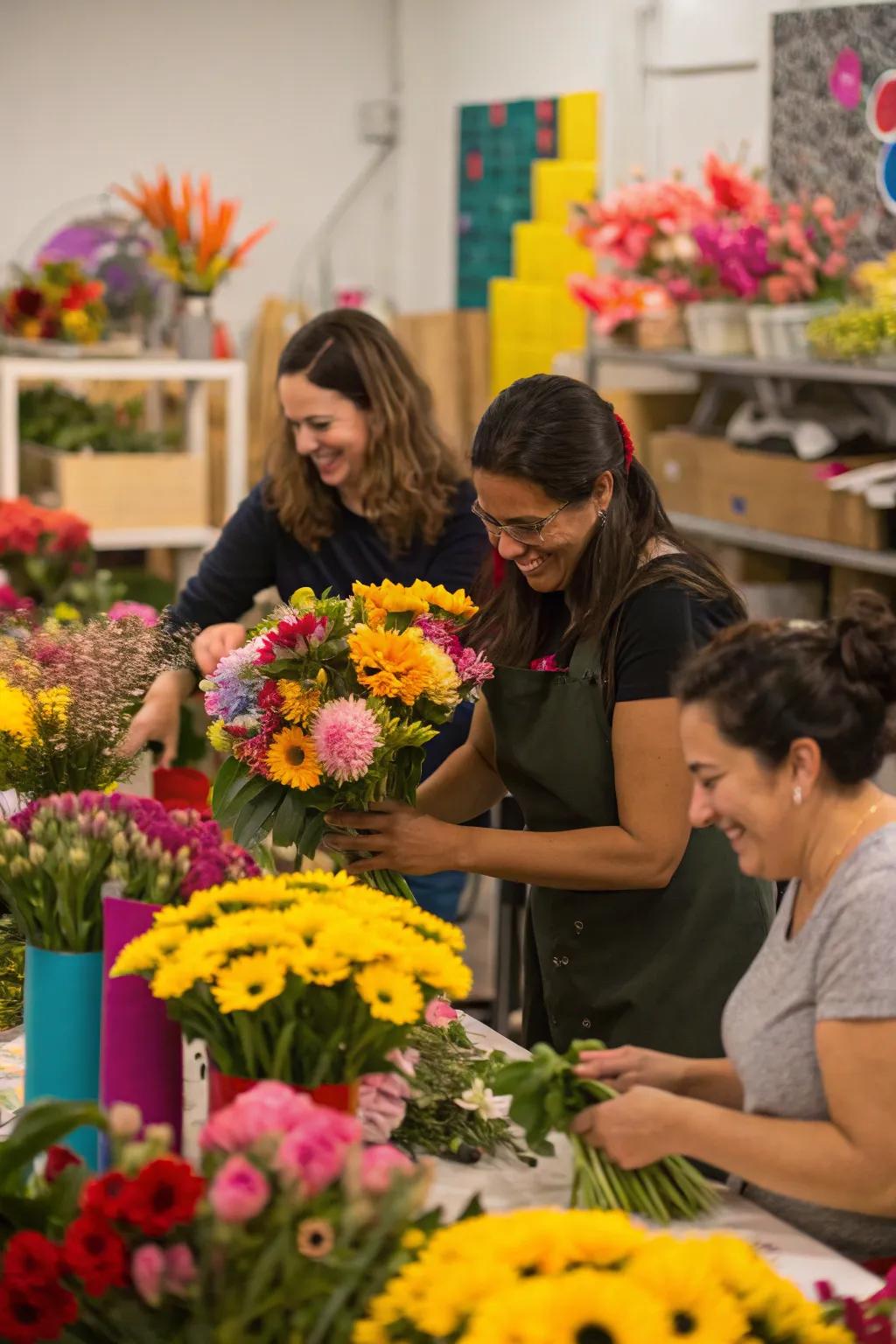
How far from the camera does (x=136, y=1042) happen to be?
1472mm

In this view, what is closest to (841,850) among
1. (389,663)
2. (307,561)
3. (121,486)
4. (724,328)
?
(389,663)

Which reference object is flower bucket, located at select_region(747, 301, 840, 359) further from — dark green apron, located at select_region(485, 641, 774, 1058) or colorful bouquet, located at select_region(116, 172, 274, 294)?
dark green apron, located at select_region(485, 641, 774, 1058)

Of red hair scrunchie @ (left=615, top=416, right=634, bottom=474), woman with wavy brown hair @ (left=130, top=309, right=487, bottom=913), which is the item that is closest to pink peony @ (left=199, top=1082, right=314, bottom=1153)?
red hair scrunchie @ (left=615, top=416, right=634, bottom=474)

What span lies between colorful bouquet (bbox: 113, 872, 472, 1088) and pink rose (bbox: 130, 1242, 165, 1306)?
21 cm

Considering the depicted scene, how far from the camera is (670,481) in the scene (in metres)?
4.85

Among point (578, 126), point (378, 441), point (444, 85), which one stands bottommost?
point (378, 441)

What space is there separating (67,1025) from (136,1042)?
106 mm

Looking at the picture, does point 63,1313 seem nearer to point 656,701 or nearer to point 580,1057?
point 580,1057

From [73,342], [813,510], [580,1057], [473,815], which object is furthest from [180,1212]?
[73,342]

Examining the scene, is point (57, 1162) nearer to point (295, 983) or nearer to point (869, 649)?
point (295, 983)

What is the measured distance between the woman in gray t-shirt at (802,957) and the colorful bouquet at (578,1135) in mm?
19

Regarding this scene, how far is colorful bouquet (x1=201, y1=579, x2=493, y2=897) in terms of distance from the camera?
70.4 inches

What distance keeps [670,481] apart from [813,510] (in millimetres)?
647

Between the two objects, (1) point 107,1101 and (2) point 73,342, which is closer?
(1) point 107,1101
